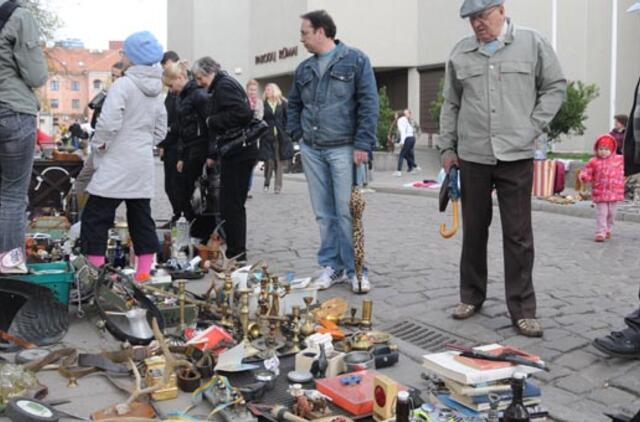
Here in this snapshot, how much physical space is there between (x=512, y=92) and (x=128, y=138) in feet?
8.98

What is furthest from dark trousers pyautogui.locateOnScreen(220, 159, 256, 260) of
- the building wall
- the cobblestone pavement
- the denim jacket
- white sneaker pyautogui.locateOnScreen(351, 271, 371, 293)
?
the building wall

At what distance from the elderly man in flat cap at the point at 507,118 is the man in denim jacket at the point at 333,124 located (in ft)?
3.34

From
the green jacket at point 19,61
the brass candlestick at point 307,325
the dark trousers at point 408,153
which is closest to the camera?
the brass candlestick at point 307,325

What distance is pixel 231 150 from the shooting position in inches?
270

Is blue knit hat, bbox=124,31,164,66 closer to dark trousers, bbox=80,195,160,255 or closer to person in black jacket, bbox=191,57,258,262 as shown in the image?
dark trousers, bbox=80,195,160,255

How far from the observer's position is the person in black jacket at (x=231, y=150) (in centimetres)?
689

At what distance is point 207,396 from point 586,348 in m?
2.34

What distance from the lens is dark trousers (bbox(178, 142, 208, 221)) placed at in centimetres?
793

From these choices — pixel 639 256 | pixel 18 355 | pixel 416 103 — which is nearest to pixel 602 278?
pixel 639 256

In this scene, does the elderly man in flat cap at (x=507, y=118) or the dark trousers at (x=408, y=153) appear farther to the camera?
the dark trousers at (x=408, y=153)

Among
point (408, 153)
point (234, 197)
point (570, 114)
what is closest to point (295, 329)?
point (234, 197)

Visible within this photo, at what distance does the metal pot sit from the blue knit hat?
9.29 ft

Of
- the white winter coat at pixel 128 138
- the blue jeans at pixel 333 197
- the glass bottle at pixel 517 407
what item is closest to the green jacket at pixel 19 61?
the white winter coat at pixel 128 138

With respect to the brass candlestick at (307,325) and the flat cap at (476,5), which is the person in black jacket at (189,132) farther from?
the flat cap at (476,5)
